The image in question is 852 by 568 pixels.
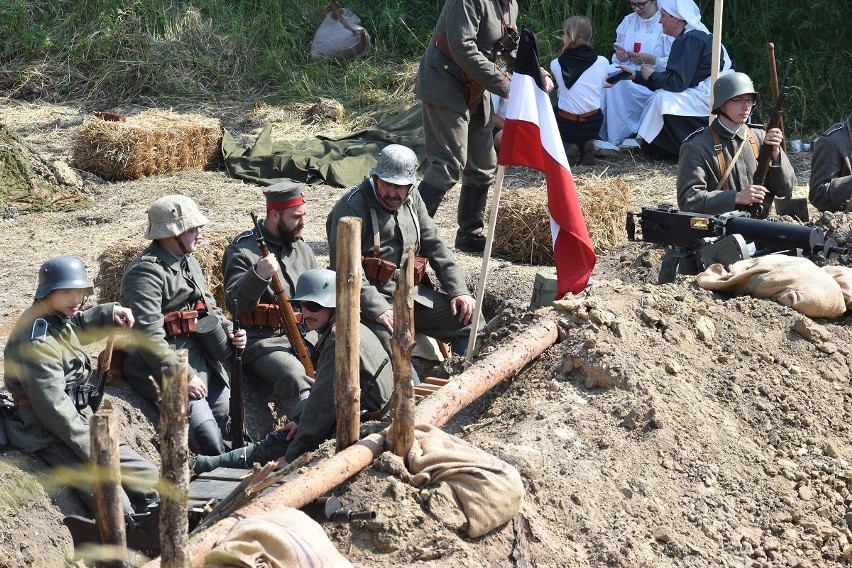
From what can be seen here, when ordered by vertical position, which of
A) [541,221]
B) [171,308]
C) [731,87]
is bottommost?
[541,221]

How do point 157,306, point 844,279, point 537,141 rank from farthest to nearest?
1. point 844,279
2. point 157,306
3. point 537,141

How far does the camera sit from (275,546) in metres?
3.96

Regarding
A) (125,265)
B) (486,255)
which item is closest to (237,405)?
(486,255)

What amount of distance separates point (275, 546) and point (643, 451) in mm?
2135

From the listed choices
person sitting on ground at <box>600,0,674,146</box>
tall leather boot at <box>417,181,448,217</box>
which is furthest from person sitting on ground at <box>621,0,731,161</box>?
tall leather boot at <box>417,181,448,217</box>

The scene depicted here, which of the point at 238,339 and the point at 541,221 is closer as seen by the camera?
the point at 238,339

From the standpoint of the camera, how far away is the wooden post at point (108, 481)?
3295 millimetres

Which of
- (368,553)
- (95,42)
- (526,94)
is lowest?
(95,42)

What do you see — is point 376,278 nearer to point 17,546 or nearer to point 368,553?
point 17,546

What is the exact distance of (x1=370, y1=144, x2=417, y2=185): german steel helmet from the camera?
7320mm

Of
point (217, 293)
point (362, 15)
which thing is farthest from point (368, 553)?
point (362, 15)

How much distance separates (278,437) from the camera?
6363mm

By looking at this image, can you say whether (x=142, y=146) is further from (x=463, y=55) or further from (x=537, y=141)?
(x=537, y=141)

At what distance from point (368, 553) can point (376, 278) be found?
3302 mm
